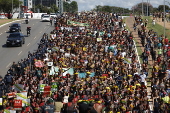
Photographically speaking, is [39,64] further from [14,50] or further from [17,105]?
[14,50]

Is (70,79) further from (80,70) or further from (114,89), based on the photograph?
(114,89)

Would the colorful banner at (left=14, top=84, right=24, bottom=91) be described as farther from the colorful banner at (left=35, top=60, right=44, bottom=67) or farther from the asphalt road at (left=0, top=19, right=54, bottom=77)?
the asphalt road at (left=0, top=19, right=54, bottom=77)

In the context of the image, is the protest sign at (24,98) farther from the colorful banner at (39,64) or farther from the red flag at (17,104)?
the colorful banner at (39,64)

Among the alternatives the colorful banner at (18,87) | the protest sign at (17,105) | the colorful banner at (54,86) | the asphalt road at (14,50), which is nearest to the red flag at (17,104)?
the protest sign at (17,105)

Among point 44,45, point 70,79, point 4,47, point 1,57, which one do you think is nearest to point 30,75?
point 70,79

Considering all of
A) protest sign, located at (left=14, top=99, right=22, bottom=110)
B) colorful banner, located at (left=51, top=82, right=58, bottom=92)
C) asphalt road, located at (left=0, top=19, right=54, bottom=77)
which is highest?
asphalt road, located at (left=0, top=19, right=54, bottom=77)

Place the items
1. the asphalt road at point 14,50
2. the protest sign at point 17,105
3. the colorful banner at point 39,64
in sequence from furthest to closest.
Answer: the asphalt road at point 14,50
the colorful banner at point 39,64
the protest sign at point 17,105

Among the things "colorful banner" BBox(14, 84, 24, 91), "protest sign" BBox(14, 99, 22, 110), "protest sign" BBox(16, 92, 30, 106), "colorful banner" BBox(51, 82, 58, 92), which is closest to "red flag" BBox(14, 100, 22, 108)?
"protest sign" BBox(14, 99, 22, 110)

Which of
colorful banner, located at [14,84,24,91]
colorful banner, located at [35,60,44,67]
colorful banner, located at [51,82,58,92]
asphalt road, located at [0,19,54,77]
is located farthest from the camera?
asphalt road, located at [0,19,54,77]

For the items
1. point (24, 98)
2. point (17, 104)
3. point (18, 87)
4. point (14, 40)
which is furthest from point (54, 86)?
point (14, 40)

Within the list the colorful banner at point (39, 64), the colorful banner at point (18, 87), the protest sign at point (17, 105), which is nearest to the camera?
the protest sign at point (17, 105)

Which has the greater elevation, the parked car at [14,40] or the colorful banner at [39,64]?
the parked car at [14,40]

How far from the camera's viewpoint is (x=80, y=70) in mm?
26750

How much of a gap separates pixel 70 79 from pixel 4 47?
21.9 m
